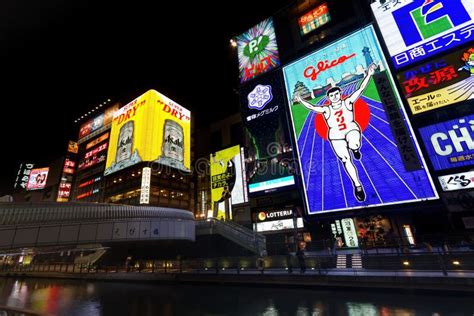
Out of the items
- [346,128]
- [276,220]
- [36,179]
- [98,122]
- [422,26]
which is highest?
[98,122]

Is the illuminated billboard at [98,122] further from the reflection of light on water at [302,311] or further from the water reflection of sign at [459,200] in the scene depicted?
the water reflection of sign at [459,200]

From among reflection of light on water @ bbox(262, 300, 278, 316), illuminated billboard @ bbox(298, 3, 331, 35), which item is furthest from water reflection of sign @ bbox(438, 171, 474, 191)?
illuminated billboard @ bbox(298, 3, 331, 35)

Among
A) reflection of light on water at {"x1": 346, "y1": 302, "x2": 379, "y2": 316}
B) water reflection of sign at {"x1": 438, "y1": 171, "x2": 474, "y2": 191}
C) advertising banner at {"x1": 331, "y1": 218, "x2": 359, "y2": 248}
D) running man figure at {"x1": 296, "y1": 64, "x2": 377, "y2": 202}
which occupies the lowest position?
reflection of light on water at {"x1": 346, "y1": 302, "x2": 379, "y2": 316}

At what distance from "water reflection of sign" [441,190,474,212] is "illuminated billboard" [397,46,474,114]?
801cm

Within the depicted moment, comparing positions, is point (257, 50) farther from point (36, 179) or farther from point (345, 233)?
point (36, 179)

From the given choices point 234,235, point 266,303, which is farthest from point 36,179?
point 266,303

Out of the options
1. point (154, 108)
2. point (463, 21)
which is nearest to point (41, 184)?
point (154, 108)

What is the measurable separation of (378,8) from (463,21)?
28.9 feet

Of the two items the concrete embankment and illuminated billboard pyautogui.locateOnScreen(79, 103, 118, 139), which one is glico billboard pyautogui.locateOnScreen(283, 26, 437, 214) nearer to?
the concrete embankment

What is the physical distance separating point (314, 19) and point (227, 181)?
32.7 metres

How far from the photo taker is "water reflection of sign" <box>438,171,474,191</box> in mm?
19953

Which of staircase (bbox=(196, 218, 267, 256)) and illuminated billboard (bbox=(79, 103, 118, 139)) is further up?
illuminated billboard (bbox=(79, 103, 118, 139))

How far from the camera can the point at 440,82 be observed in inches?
879

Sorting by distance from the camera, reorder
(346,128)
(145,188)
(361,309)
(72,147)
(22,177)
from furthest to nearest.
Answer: (72,147)
(22,177)
(145,188)
(346,128)
(361,309)
